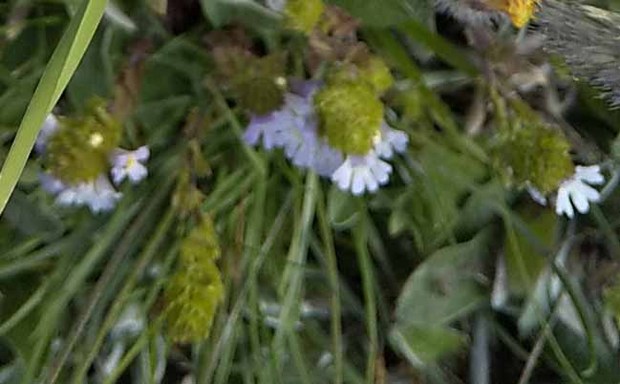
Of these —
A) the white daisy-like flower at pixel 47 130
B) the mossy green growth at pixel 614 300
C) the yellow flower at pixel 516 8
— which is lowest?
the mossy green growth at pixel 614 300

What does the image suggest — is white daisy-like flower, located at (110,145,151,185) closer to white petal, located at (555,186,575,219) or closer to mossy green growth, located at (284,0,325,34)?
mossy green growth, located at (284,0,325,34)

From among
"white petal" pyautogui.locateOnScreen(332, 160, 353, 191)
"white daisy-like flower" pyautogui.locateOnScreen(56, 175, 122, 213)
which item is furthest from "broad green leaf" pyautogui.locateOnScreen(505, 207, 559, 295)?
"white daisy-like flower" pyautogui.locateOnScreen(56, 175, 122, 213)

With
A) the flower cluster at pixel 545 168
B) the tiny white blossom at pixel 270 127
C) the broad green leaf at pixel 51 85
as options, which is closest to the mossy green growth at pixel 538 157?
the flower cluster at pixel 545 168

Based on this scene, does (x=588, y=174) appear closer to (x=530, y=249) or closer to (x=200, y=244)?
(x=530, y=249)

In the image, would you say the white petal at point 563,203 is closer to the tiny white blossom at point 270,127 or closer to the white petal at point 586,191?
the white petal at point 586,191

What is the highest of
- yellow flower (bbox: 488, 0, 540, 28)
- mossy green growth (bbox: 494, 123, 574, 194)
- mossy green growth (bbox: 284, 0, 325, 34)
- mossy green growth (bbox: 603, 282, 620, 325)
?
yellow flower (bbox: 488, 0, 540, 28)

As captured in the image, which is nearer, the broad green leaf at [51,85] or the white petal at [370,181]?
the broad green leaf at [51,85]
